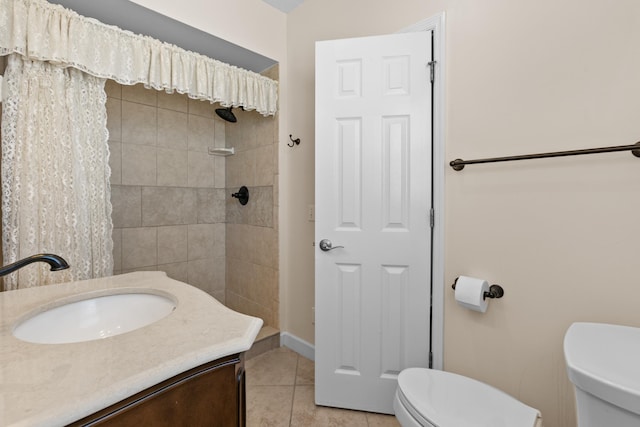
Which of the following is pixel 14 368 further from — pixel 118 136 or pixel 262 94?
pixel 118 136

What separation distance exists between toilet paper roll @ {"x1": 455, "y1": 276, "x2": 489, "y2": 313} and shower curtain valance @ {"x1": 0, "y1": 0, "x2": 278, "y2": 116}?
70.5 inches

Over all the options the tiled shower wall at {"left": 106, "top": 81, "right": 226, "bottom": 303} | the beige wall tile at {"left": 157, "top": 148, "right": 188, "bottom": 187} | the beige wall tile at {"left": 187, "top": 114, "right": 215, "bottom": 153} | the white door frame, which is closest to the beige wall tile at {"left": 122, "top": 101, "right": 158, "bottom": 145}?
the tiled shower wall at {"left": 106, "top": 81, "right": 226, "bottom": 303}

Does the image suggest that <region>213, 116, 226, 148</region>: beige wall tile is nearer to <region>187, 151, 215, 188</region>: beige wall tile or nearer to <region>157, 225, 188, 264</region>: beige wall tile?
<region>187, 151, 215, 188</region>: beige wall tile

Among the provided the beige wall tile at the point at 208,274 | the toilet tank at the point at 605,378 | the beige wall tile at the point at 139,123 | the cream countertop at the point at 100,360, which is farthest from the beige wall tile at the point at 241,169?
the toilet tank at the point at 605,378

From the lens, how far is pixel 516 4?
1.32m

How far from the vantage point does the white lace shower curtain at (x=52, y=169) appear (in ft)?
4.51

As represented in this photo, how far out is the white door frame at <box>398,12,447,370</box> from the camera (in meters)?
1.54

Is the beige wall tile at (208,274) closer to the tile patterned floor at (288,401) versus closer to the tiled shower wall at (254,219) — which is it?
the tiled shower wall at (254,219)

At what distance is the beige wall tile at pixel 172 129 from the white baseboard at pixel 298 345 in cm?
187

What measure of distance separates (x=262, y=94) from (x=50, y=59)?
A: 1.19 meters

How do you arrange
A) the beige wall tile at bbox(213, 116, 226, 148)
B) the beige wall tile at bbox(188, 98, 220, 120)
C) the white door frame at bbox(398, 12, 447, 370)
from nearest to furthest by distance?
1. the white door frame at bbox(398, 12, 447, 370)
2. the beige wall tile at bbox(188, 98, 220, 120)
3. the beige wall tile at bbox(213, 116, 226, 148)

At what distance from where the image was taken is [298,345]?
91.7 inches

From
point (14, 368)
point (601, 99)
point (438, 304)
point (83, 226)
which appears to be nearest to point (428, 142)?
point (601, 99)

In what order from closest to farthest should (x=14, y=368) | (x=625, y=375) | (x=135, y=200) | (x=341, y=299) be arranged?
(x=14, y=368) → (x=625, y=375) → (x=341, y=299) → (x=135, y=200)
